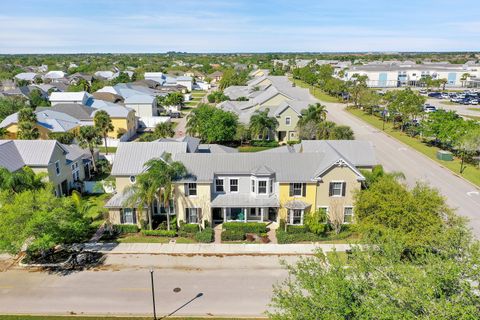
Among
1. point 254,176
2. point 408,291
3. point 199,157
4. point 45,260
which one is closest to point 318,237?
point 254,176

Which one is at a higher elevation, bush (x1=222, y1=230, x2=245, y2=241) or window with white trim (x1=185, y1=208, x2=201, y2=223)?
window with white trim (x1=185, y1=208, x2=201, y2=223)

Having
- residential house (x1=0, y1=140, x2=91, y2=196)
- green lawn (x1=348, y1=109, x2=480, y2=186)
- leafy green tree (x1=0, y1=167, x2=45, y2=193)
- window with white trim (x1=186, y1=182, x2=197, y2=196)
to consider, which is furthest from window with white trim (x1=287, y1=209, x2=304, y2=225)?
green lawn (x1=348, y1=109, x2=480, y2=186)

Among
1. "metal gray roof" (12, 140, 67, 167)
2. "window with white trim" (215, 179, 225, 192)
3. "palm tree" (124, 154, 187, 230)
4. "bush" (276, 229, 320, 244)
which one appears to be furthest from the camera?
"metal gray roof" (12, 140, 67, 167)

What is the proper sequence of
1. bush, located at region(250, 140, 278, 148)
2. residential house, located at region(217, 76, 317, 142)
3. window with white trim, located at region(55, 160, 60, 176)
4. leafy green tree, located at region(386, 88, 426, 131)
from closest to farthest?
1. window with white trim, located at region(55, 160, 60, 176)
2. bush, located at region(250, 140, 278, 148)
3. residential house, located at region(217, 76, 317, 142)
4. leafy green tree, located at region(386, 88, 426, 131)

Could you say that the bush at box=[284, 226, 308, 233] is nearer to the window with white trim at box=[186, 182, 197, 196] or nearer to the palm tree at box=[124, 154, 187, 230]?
the window with white trim at box=[186, 182, 197, 196]

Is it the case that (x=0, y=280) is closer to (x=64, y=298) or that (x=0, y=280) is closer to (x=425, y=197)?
(x=64, y=298)

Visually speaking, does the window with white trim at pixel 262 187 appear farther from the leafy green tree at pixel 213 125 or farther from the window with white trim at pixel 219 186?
the leafy green tree at pixel 213 125

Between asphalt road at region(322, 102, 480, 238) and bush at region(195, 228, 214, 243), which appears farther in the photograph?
asphalt road at region(322, 102, 480, 238)
